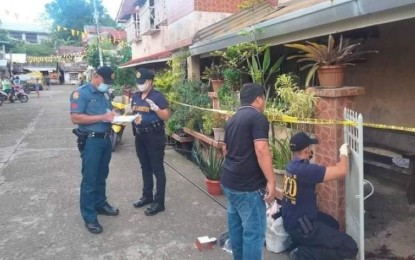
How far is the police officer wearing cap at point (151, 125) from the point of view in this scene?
4.39 metres

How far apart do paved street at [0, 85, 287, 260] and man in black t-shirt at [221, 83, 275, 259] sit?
73 centimetres

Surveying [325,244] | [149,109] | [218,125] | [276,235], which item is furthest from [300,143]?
[218,125]

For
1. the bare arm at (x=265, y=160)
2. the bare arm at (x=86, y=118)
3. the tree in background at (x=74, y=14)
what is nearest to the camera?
the bare arm at (x=265, y=160)

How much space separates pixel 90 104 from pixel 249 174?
2103mm

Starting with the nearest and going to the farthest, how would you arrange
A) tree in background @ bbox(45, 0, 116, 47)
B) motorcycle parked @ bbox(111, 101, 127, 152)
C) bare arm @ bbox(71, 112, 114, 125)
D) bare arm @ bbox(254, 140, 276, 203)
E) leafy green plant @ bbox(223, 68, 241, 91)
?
bare arm @ bbox(254, 140, 276, 203) < bare arm @ bbox(71, 112, 114, 125) < leafy green plant @ bbox(223, 68, 241, 91) < motorcycle parked @ bbox(111, 101, 127, 152) < tree in background @ bbox(45, 0, 116, 47)

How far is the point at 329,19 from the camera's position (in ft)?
11.8

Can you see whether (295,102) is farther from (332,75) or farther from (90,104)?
(90,104)

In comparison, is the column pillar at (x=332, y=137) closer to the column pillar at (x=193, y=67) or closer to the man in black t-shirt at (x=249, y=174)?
the man in black t-shirt at (x=249, y=174)

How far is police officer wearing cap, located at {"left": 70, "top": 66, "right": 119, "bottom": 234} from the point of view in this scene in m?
3.99

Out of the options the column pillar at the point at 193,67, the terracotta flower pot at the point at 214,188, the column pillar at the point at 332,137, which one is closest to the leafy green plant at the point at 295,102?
the column pillar at the point at 332,137

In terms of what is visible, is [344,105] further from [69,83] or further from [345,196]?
[69,83]

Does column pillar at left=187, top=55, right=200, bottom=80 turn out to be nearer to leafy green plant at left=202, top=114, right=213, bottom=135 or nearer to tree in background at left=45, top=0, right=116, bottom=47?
leafy green plant at left=202, top=114, right=213, bottom=135

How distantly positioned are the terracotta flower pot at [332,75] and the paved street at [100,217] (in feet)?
5.58

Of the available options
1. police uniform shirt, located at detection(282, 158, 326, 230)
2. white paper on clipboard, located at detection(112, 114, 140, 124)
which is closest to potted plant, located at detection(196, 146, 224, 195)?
white paper on clipboard, located at detection(112, 114, 140, 124)
